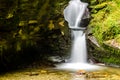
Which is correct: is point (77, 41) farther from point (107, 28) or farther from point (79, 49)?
point (107, 28)

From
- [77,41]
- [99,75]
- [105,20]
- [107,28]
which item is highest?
[105,20]

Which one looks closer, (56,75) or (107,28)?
(56,75)

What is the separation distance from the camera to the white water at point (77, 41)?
45.2 feet

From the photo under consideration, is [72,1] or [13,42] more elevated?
[72,1]

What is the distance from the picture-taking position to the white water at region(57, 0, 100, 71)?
1377 cm

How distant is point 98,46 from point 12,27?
4653 mm

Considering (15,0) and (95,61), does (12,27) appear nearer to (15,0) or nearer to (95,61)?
(15,0)

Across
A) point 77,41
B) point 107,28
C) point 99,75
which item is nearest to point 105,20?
point 107,28

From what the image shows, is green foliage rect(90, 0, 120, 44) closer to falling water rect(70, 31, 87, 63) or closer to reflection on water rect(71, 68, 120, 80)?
falling water rect(70, 31, 87, 63)

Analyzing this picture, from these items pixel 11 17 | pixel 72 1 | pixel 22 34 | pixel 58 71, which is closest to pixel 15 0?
pixel 11 17

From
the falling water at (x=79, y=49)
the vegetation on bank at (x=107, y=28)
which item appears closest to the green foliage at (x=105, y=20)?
the vegetation on bank at (x=107, y=28)

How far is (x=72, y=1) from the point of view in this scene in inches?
728

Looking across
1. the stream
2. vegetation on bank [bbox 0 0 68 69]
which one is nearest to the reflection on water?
the stream

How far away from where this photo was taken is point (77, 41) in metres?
15.5
